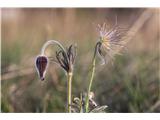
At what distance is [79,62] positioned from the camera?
3.16 meters

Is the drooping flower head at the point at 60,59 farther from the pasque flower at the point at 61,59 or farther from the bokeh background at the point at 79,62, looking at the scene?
the bokeh background at the point at 79,62

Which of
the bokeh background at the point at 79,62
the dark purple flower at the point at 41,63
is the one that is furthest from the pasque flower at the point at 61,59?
the bokeh background at the point at 79,62

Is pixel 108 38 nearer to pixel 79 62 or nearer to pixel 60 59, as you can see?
pixel 60 59

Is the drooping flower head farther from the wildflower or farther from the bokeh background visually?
the bokeh background

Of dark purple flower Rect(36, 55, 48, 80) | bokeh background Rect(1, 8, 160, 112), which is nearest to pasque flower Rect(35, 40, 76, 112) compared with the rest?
dark purple flower Rect(36, 55, 48, 80)

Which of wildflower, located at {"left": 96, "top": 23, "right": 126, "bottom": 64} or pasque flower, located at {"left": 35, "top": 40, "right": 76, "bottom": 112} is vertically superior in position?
wildflower, located at {"left": 96, "top": 23, "right": 126, "bottom": 64}

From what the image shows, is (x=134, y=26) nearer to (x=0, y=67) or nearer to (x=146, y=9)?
(x=146, y=9)

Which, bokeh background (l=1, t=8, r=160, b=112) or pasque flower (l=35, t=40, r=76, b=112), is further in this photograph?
bokeh background (l=1, t=8, r=160, b=112)

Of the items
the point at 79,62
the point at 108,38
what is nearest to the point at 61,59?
the point at 108,38

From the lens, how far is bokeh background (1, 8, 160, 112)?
2.81m

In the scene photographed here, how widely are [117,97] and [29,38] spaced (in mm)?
878

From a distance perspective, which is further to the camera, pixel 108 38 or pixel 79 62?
pixel 79 62

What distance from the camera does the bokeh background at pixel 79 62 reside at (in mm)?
2814

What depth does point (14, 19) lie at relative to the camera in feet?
11.6
